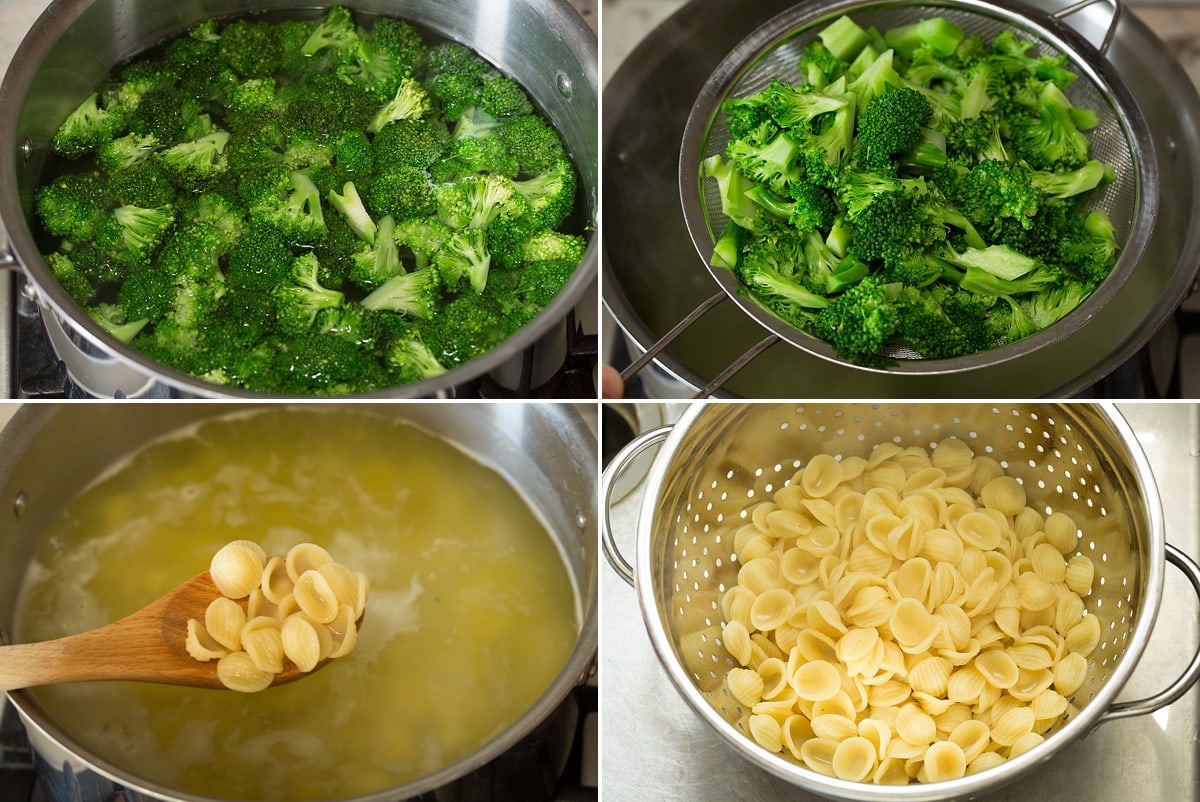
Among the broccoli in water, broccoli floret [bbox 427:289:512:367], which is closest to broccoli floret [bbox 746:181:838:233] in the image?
the broccoli in water

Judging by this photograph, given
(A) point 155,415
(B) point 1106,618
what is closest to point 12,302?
A: (A) point 155,415

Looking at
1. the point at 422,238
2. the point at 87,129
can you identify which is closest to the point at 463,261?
the point at 422,238

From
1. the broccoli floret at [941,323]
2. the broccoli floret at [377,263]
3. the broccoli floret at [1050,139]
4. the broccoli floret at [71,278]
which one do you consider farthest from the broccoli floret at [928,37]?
the broccoli floret at [71,278]

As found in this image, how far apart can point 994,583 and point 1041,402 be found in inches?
8.9

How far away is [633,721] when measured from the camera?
44.3 inches

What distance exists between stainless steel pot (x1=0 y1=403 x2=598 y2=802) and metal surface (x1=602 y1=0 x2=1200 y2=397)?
18cm

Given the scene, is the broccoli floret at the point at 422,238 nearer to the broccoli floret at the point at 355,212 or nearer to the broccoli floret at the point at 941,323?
the broccoli floret at the point at 355,212

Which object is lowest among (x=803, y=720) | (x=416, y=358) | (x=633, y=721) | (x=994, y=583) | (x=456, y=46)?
(x=633, y=721)

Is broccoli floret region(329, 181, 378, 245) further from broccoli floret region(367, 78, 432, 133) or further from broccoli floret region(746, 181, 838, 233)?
broccoli floret region(746, 181, 838, 233)

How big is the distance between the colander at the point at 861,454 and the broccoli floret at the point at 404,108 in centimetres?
52

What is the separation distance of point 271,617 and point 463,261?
0.46 metres

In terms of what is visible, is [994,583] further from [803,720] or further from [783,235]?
[783,235]

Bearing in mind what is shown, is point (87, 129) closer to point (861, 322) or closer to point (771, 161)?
point (771, 161)

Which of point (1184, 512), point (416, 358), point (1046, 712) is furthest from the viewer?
point (1184, 512)
